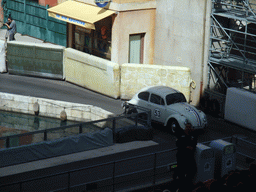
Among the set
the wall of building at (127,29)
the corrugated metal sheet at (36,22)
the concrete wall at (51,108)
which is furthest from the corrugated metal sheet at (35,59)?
the corrugated metal sheet at (36,22)

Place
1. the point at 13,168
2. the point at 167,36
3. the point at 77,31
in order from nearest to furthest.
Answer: the point at 13,168
the point at 167,36
the point at 77,31

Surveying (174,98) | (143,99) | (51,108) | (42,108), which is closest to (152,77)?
(143,99)

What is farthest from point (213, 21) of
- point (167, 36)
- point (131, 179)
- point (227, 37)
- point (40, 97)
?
point (131, 179)

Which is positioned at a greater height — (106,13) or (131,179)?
(106,13)

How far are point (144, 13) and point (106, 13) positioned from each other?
185 centimetres

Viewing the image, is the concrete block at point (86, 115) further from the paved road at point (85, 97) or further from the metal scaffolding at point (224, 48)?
the metal scaffolding at point (224, 48)

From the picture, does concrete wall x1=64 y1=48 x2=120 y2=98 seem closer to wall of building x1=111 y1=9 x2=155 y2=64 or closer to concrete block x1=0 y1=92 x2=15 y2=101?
wall of building x1=111 y1=9 x2=155 y2=64

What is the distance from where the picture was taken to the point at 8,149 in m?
14.3

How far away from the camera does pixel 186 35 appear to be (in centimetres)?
2217

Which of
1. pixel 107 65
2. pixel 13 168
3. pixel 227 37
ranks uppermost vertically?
pixel 227 37

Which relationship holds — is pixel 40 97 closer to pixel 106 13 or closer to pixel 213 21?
pixel 106 13

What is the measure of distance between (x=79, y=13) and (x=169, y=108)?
8.96 metres

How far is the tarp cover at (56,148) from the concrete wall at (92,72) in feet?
19.5

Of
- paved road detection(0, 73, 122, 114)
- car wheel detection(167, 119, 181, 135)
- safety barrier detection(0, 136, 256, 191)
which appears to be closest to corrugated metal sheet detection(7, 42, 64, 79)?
paved road detection(0, 73, 122, 114)
